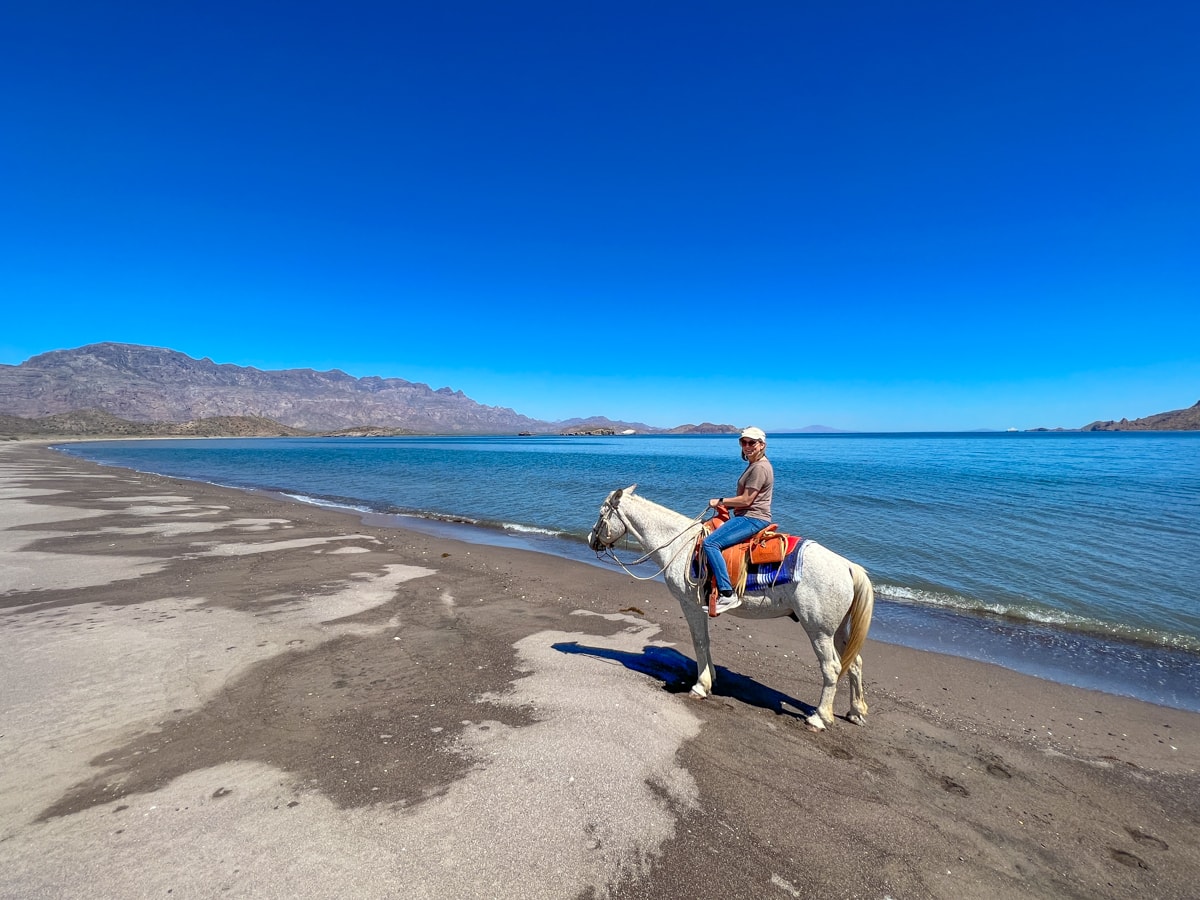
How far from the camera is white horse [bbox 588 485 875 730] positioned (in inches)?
229

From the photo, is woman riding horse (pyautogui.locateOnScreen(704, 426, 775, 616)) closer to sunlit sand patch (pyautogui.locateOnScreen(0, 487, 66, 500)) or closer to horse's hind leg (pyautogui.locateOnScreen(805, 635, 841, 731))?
horse's hind leg (pyautogui.locateOnScreen(805, 635, 841, 731))

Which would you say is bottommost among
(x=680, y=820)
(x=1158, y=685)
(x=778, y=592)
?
(x=1158, y=685)

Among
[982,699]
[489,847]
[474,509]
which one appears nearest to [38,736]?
[489,847]

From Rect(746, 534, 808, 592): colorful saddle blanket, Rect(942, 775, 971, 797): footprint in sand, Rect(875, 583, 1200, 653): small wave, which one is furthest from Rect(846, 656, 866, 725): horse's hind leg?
Rect(875, 583, 1200, 653): small wave

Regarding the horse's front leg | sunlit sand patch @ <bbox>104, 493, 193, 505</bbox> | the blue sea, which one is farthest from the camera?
sunlit sand patch @ <bbox>104, 493, 193, 505</bbox>

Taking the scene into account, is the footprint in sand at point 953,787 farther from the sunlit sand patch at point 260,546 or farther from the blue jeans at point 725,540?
the sunlit sand patch at point 260,546

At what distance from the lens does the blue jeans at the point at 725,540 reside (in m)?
6.16

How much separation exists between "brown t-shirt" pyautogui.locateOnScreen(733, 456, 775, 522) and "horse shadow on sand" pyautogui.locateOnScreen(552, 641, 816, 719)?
254 centimetres

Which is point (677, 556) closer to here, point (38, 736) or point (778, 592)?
point (778, 592)

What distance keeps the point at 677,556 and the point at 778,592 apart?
1.36 meters

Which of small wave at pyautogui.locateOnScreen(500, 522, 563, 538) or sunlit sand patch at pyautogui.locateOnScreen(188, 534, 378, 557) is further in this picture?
small wave at pyautogui.locateOnScreen(500, 522, 563, 538)

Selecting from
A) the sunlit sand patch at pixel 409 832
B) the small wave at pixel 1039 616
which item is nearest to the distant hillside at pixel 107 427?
the sunlit sand patch at pixel 409 832

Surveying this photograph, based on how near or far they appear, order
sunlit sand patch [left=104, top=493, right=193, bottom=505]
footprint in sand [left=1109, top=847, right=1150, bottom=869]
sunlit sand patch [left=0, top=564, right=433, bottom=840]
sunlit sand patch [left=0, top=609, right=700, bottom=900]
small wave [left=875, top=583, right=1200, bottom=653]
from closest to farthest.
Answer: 1. sunlit sand patch [left=0, top=609, right=700, bottom=900]
2. footprint in sand [left=1109, top=847, right=1150, bottom=869]
3. sunlit sand patch [left=0, top=564, right=433, bottom=840]
4. small wave [left=875, top=583, right=1200, bottom=653]
5. sunlit sand patch [left=104, top=493, right=193, bottom=505]

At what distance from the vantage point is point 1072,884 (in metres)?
3.71
